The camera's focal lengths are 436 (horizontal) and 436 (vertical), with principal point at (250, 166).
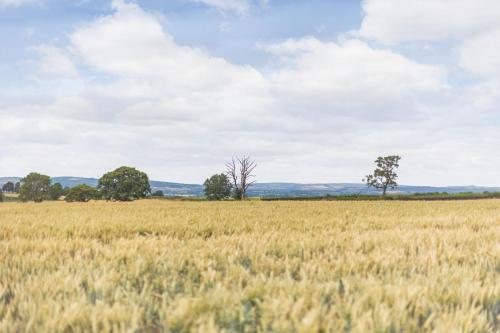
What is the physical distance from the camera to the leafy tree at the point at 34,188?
339 ft

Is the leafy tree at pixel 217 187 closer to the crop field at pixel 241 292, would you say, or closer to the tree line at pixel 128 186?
the tree line at pixel 128 186

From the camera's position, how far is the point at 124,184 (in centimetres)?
8531

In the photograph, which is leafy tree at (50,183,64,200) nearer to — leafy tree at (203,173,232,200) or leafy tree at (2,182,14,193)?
leafy tree at (203,173,232,200)

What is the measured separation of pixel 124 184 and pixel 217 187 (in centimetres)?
2474

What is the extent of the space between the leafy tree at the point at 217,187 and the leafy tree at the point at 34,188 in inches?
1532

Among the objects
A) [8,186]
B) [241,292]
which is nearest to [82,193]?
[8,186]

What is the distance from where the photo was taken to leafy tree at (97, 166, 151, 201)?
85.2 metres

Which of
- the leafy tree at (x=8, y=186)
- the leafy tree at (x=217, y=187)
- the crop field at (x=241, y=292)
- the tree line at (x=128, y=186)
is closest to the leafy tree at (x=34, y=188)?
the tree line at (x=128, y=186)

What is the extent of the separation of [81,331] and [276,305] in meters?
1.02

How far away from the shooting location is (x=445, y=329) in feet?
7.13

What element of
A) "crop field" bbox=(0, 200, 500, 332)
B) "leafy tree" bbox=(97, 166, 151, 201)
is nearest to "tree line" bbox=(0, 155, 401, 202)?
"leafy tree" bbox=(97, 166, 151, 201)

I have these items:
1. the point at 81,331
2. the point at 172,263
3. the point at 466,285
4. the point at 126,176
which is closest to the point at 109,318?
the point at 81,331

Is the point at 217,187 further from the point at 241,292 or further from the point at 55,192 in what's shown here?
the point at 241,292

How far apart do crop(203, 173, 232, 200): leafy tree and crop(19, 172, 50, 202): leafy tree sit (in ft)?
128
